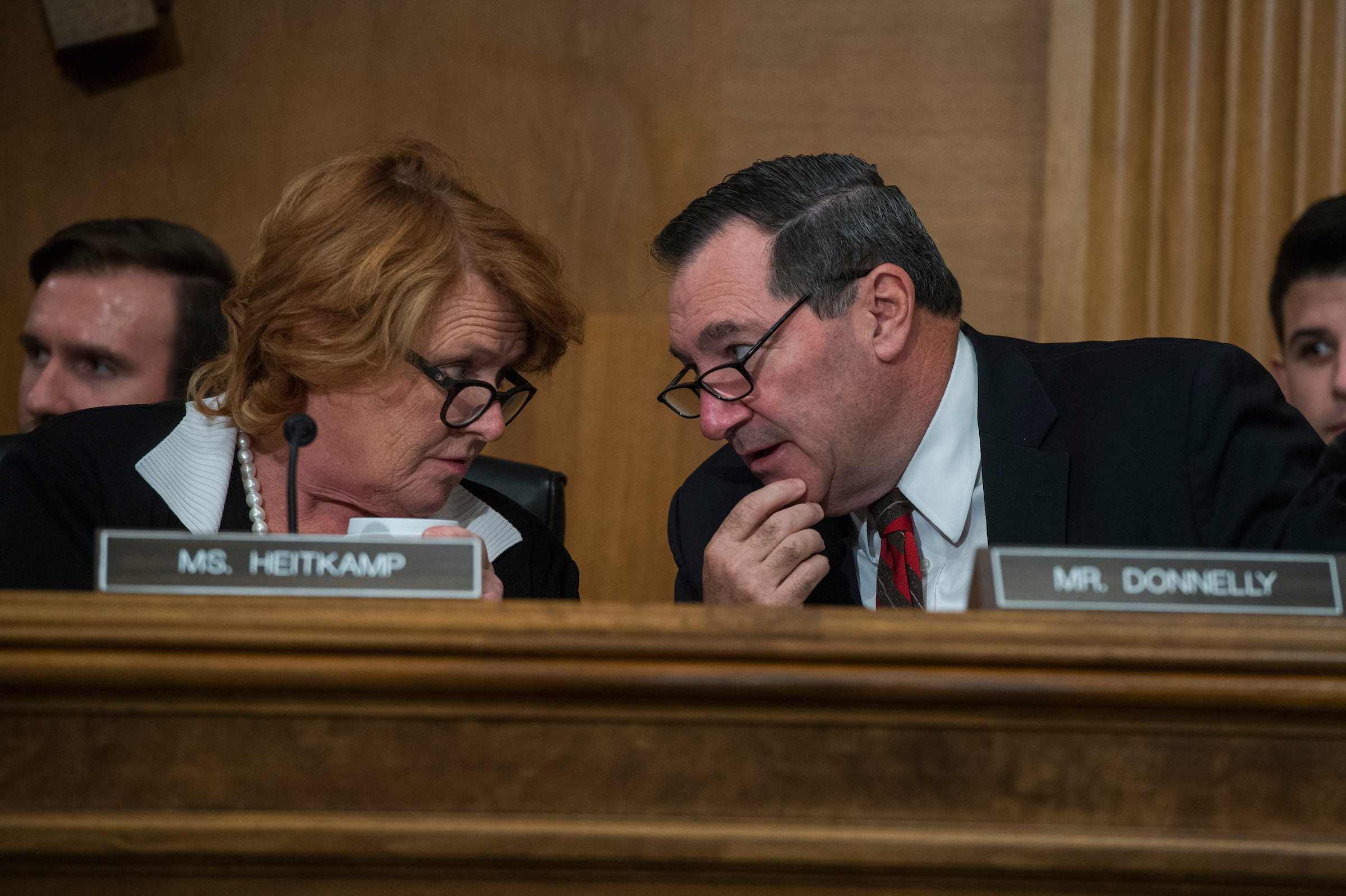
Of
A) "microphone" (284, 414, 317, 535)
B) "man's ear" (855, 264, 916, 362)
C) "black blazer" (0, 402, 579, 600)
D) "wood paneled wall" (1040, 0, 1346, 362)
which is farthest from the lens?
"wood paneled wall" (1040, 0, 1346, 362)

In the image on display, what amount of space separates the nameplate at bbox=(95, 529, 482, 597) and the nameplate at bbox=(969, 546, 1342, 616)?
40cm

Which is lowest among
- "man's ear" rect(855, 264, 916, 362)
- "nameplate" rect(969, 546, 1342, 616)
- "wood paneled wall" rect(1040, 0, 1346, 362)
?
"nameplate" rect(969, 546, 1342, 616)

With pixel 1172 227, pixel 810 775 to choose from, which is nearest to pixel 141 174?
pixel 1172 227

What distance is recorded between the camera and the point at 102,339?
229 cm

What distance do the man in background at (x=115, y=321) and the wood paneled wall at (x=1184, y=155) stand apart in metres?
1.86

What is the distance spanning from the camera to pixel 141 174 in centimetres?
277

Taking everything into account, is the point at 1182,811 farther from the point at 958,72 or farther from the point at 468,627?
the point at 958,72

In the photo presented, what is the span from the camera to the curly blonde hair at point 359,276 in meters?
1.54

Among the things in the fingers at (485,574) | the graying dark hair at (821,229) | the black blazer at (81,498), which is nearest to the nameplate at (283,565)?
the fingers at (485,574)

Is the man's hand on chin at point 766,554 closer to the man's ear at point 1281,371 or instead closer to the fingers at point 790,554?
the fingers at point 790,554

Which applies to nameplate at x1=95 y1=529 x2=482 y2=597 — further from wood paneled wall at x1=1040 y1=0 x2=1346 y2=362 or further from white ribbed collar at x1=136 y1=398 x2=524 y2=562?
wood paneled wall at x1=1040 y1=0 x2=1346 y2=362

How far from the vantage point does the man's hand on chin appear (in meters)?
1.52

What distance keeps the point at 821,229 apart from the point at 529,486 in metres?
0.72

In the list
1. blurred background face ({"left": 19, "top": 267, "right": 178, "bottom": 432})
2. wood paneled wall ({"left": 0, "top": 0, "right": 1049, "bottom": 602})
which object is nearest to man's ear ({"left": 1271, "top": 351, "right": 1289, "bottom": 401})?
wood paneled wall ({"left": 0, "top": 0, "right": 1049, "bottom": 602})
